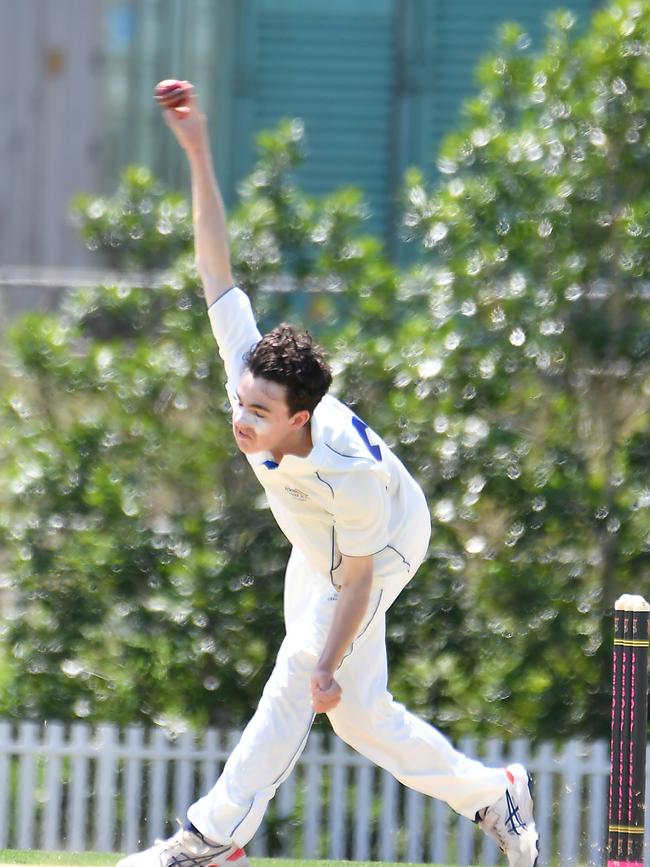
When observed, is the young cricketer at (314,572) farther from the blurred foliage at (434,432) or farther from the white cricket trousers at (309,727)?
the blurred foliage at (434,432)

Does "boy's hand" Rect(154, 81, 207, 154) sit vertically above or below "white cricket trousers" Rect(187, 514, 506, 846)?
above

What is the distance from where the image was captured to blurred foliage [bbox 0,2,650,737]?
675 cm

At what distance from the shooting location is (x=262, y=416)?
13.9 ft

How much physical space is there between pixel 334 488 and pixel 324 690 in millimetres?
513

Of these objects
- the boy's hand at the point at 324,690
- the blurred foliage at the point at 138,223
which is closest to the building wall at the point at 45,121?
the blurred foliage at the point at 138,223

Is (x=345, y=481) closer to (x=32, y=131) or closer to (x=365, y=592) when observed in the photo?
(x=365, y=592)

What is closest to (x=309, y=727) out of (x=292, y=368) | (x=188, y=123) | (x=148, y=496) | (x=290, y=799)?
(x=292, y=368)

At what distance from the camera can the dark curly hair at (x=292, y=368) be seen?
422 cm

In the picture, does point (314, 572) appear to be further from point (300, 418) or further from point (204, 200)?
point (204, 200)

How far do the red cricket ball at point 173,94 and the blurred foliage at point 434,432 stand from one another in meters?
2.45

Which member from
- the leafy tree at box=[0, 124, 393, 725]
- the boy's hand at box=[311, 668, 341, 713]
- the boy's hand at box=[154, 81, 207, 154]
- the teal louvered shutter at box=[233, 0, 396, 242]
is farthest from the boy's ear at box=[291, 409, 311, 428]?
the teal louvered shutter at box=[233, 0, 396, 242]

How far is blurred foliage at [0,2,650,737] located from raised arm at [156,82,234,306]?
2272mm

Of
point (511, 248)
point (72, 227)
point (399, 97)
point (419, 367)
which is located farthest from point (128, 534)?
point (399, 97)

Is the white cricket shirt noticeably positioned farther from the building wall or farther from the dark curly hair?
the building wall
